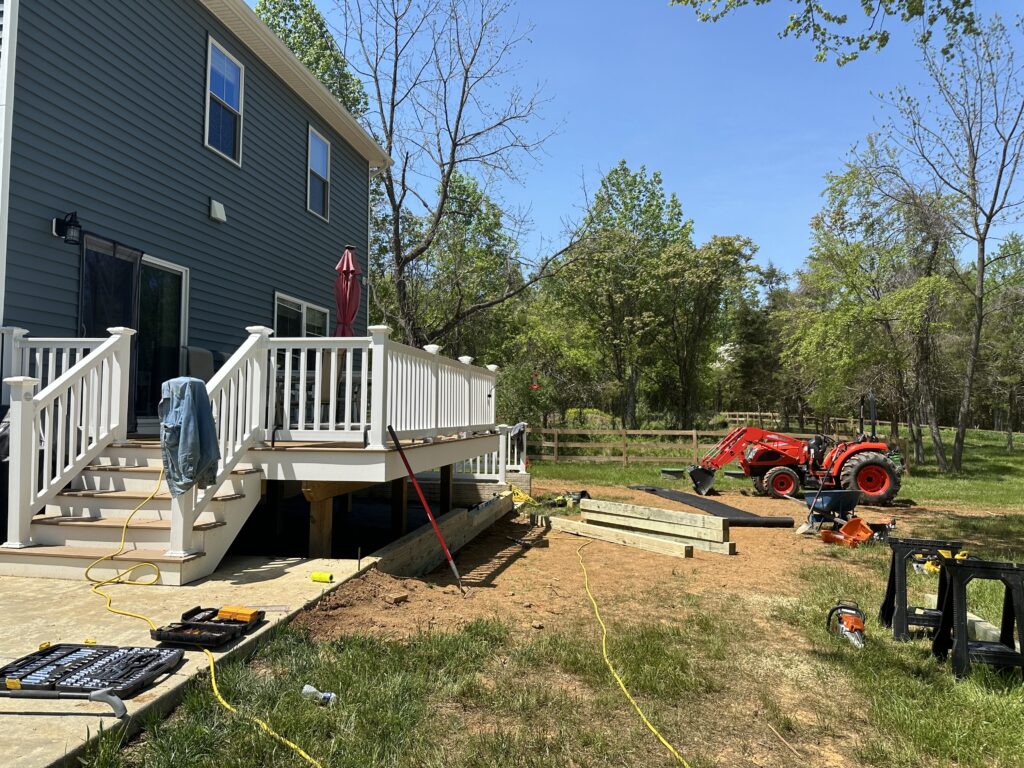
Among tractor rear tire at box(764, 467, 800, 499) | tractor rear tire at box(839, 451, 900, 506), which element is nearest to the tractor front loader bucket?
tractor rear tire at box(764, 467, 800, 499)

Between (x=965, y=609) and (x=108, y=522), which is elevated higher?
(x=108, y=522)

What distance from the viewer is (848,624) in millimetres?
4195

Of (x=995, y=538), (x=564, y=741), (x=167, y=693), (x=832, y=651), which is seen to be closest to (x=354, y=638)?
(x=167, y=693)

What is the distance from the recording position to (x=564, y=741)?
2.72 metres

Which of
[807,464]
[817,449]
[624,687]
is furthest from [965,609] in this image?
[817,449]

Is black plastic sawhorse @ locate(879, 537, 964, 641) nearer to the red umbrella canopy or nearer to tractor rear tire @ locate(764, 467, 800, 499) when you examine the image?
the red umbrella canopy

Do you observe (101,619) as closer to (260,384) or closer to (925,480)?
(260,384)

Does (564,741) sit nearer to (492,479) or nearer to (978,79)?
(492,479)

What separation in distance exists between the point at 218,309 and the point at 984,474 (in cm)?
2064

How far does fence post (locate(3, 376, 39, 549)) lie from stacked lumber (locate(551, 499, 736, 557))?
5.88m

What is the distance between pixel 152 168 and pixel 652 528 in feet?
23.7

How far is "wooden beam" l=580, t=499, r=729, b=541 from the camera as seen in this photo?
25.1 feet

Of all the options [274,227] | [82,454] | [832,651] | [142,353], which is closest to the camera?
[832,651]

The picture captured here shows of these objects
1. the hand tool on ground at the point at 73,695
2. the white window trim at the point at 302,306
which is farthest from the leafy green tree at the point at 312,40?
the hand tool on ground at the point at 73,695
